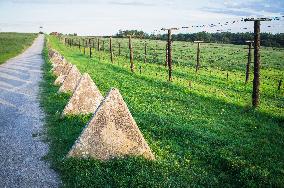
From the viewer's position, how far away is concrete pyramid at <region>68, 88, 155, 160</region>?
7.92m

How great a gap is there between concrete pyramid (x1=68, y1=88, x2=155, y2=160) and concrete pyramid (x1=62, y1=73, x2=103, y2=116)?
3998 millimetres

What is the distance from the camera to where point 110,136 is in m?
8.09

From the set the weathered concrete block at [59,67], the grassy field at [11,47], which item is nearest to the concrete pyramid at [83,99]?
the weathered concrete block at [59,67]

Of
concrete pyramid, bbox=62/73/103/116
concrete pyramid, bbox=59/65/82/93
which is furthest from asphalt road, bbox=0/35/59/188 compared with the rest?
concrete pyramid, bbox=59/65/82/93

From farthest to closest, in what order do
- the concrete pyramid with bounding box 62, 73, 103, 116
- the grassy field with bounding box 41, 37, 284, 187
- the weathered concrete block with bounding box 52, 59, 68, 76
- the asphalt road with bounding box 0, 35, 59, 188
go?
the weathered concrete block with bounding box 52, 59, 68, 76 < the concrete pyramid with bounding box 62, 73, 103, 116 < the asphalt road with bounding box 0, 35, 59, 188 < the grassy field with bounding box 41, 37, 284, 187

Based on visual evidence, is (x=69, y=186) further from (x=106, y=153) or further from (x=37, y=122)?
(x=37, y=122)

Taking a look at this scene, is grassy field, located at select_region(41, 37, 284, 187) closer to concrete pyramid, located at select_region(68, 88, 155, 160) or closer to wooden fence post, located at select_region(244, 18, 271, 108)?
→ concrete pyramid, located at select_region(68, 88, 155, 160)

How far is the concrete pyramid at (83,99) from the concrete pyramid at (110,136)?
400 centimetres

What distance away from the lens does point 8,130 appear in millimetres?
11062

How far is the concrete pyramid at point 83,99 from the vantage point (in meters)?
11.9

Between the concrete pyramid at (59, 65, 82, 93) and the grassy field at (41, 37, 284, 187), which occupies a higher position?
the concrete pyramid at (59, 65, 82, 93)

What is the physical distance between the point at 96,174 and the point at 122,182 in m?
0.71

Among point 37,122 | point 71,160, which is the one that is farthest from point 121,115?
point 37,122

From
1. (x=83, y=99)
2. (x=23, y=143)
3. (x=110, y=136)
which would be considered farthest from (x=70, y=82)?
(x=110, y=136)
